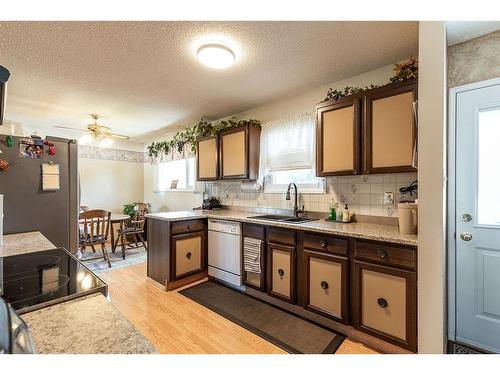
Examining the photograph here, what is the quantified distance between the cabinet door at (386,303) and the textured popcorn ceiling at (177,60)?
170cm

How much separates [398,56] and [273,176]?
1.73m

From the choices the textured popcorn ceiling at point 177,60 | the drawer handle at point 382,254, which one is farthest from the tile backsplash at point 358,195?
the textured popcorn ceiling at point 177,60

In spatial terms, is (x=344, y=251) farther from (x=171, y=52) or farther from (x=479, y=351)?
(x=171, y=52)

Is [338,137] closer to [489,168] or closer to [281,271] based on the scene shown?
[489,168]

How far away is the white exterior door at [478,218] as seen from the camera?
1.65 metres

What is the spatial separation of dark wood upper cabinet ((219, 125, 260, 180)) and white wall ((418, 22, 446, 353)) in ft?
6.09

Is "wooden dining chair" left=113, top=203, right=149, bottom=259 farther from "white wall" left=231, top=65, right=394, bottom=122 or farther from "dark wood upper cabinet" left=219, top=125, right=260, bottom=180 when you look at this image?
"white wall" left=231, top=65, right=394, bottom=122

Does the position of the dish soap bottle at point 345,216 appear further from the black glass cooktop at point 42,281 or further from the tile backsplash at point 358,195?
the black glass cooktop at point 42,281

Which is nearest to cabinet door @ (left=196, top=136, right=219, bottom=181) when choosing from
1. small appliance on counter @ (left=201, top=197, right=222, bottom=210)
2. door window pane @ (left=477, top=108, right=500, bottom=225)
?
small appliance on counter @ (left=201, top=197, right=222, bottom=210)

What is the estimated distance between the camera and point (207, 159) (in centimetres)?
339

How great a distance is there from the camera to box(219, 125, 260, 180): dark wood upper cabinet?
293 centimetres

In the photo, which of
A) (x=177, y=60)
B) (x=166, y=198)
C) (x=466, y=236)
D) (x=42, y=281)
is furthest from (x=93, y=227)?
(x=466, y=236)

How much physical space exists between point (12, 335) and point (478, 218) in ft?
8.00
